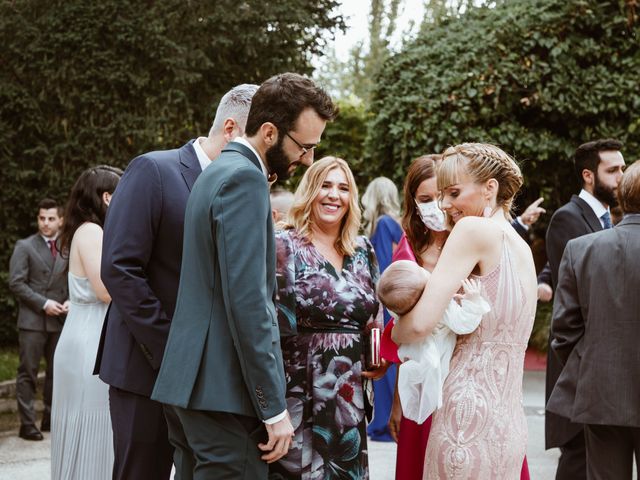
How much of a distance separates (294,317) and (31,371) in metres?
5.44

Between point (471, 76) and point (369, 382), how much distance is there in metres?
6.69

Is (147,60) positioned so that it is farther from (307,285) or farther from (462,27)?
(307,285)

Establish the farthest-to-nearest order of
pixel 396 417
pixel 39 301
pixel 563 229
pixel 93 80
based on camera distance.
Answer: pixel 93 80
pixel 39 301
pixel 563 229
pixel 396 417

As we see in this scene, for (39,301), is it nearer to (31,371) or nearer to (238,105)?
(31,371)

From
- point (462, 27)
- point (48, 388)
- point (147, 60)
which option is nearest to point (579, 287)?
point (48, 388)

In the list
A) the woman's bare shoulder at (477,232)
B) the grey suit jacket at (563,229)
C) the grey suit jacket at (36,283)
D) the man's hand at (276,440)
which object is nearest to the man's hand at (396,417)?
the woman's bare shoulder at (477,232)

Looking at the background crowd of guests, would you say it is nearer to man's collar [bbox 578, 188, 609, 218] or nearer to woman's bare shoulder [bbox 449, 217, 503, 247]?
woman's bare shoulder [bbox 449, 217, 503, 247]

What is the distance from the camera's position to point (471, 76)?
10.1 metres

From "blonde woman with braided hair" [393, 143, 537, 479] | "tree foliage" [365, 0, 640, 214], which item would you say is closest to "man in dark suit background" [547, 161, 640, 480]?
"blonde woman with braided hair" [393, 143, 537, 479]

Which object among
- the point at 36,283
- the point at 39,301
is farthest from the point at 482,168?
the point at 36,283

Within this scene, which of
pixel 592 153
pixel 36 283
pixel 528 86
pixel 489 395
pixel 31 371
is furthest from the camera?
pixel 528 86

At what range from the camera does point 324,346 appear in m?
4.02

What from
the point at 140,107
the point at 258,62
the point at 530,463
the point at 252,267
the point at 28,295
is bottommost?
the point at 530,463

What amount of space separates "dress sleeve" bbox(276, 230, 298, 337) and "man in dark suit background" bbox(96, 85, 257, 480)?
643mm
